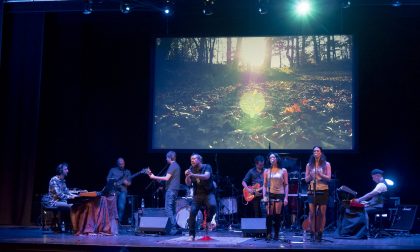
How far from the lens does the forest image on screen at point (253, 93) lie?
14.3 metres

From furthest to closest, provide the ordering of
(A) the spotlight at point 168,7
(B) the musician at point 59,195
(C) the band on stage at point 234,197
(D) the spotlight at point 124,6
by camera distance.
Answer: (A) the spotlight at point 168,7 < (D) the spotlight at point 124,6 < (B) the musician at point 59,195 < (C) the band on stage at point 234,197

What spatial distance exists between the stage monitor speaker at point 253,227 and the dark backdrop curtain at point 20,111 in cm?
617

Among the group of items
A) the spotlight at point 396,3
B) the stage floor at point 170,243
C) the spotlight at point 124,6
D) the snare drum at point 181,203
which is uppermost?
the spotlight at point 396,3

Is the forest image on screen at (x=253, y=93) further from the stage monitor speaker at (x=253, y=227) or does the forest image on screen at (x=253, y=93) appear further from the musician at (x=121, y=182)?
the stage monitor speaker at (x=253, y=227)

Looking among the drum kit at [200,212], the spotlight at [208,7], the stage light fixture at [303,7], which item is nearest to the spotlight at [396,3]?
the stage light fixture at [303,7]

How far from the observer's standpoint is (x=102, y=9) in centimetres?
1476

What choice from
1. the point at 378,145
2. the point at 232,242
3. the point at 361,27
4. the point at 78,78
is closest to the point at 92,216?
the point at 232,242

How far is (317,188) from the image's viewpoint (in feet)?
34.3

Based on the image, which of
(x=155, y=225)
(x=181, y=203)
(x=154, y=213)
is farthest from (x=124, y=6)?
(x=155, y=225)

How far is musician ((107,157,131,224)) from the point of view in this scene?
45.0 ft

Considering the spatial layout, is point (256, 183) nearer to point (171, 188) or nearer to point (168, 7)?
point (171, 188)

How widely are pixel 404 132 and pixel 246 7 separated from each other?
4862 mm

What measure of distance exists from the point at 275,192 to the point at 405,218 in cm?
385

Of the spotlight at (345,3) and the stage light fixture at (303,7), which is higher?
the stage light fixture at (303,7)
